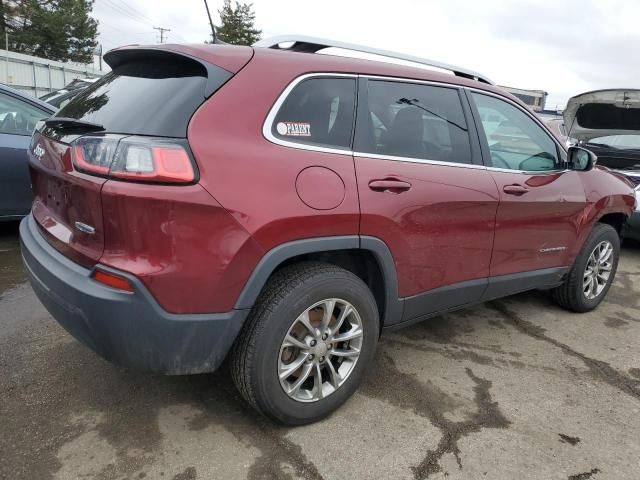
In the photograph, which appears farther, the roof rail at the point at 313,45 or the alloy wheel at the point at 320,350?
the roof rail at the point at 313,45

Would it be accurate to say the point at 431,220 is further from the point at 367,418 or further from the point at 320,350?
the point at 367,418

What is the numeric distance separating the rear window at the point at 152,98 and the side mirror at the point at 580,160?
8.76 feet

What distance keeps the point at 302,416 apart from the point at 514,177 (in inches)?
76.9

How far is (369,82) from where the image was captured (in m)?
2.59

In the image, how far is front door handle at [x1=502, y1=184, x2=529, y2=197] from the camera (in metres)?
3.13

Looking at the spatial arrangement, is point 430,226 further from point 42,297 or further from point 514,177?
point 42,297

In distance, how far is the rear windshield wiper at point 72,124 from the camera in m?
2.19

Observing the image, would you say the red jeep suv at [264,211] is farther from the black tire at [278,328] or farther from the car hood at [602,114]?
the car hood at [602,114]

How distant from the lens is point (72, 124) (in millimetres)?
2312

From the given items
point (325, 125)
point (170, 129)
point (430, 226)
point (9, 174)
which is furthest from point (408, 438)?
point (9, 174)

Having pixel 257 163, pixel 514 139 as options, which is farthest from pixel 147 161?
pixel 514 139

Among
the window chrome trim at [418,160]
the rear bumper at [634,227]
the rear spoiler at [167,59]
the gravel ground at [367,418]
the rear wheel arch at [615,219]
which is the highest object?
the rear spoiler at [167,59]

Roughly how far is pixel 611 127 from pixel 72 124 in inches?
301

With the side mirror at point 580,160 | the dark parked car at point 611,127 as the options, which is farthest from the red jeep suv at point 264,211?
the dark parked car at point 611,127
